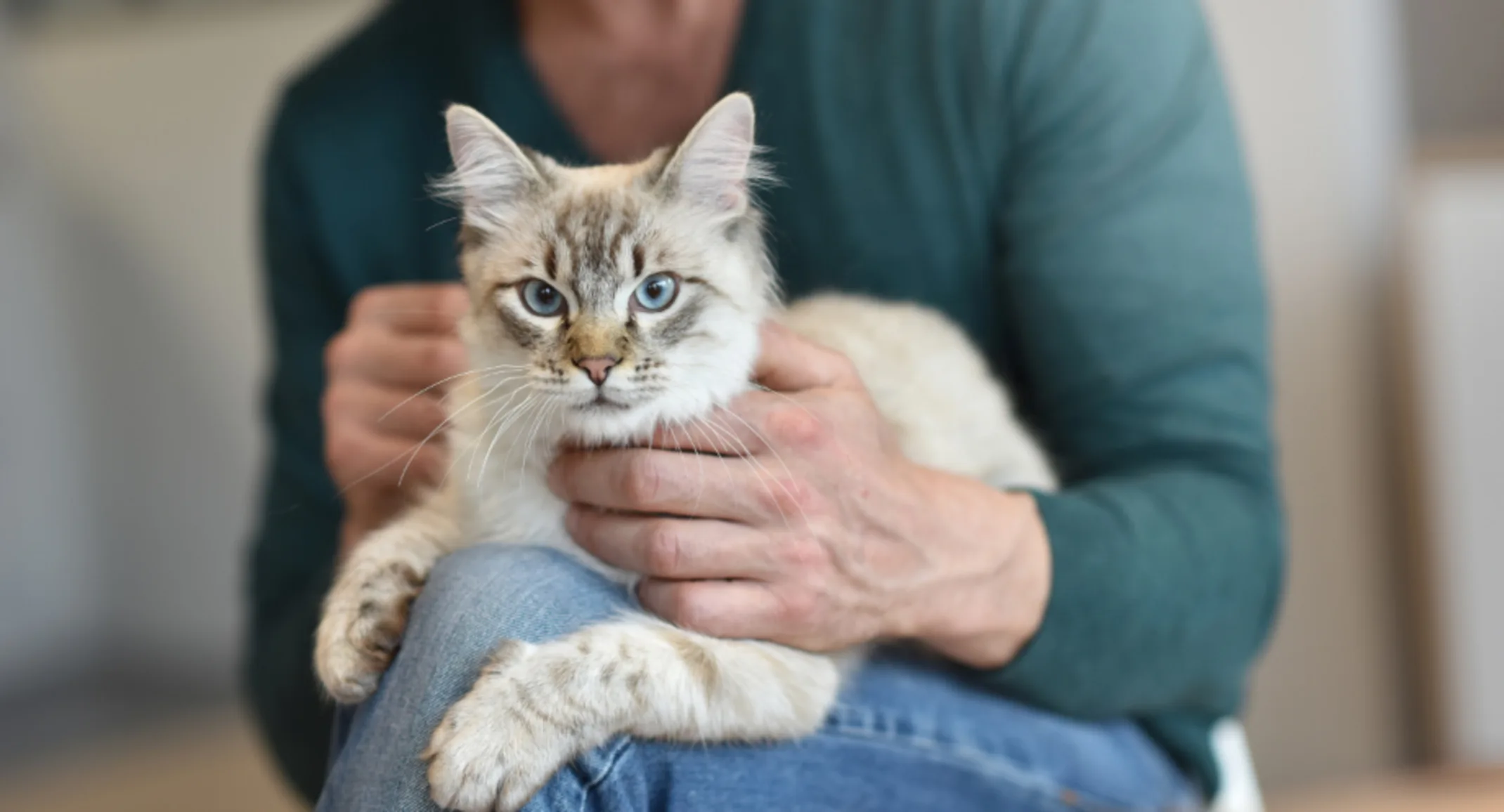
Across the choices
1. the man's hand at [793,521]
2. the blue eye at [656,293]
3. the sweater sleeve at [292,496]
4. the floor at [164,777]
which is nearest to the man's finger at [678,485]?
the man's hand at [793,521]

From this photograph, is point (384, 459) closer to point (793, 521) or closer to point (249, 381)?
point (793, 521)

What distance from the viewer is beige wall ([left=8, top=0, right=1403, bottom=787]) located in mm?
1926

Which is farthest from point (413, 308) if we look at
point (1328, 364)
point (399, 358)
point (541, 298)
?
point (1328, 364)

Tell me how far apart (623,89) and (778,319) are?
33 cm

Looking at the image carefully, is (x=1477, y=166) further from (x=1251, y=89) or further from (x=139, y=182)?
(x=139, y=182)

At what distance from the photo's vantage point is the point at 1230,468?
1259 millimetres

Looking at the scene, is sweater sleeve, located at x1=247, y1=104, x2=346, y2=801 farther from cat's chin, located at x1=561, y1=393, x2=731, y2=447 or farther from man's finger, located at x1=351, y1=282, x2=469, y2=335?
cat's chin, located at x1=561, y1=393, x2=731, y2=447

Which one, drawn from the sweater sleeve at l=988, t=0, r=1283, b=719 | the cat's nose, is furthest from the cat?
the sweater sleeve at l=988, t=0, r=1283, b=719

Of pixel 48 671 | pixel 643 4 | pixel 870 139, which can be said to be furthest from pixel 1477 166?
pixel 48 671

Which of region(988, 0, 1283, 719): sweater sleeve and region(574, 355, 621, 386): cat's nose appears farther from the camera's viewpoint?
region(988, 0, 1283, 719): sweater sleeve

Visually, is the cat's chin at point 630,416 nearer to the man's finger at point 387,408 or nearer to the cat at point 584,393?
the cat at point 584,393

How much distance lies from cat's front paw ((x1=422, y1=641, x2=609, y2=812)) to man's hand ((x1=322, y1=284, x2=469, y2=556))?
296mm

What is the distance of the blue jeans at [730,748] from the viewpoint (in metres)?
0.91

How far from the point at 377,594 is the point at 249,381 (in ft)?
7.05
